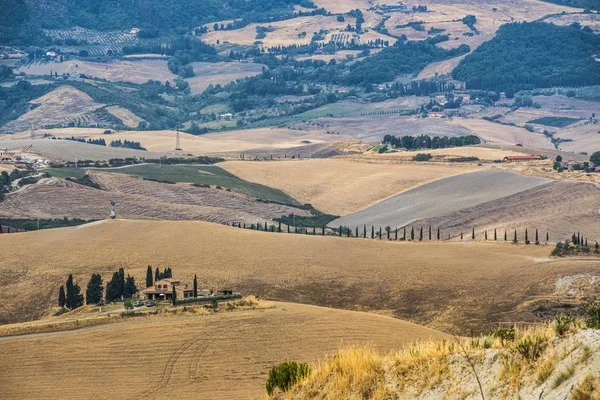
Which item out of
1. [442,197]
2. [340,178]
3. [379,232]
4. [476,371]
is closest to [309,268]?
[379,232]

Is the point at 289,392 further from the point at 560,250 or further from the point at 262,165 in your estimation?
the point at 262,165

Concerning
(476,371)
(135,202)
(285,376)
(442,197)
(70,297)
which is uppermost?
(476,371)

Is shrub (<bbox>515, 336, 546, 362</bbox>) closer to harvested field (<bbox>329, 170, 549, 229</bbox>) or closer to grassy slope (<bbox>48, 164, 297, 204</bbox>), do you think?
harvested field (<bbox>329, 170, 549, 229</bbox>)

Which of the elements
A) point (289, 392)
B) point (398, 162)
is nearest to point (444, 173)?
point (398, 162)

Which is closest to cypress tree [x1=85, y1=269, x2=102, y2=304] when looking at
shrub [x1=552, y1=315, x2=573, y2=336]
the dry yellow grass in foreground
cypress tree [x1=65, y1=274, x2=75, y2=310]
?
cypress tree [x1=65, y1=274, x2=75, y2=310]

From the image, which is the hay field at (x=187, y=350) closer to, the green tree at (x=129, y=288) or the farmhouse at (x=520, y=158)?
the green tree at (x=129, y=288)

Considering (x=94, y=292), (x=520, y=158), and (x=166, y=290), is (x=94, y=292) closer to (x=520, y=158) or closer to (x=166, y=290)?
(x=166, y=290)

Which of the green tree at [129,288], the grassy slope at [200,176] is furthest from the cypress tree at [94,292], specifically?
the grassy slope at [200,176]
